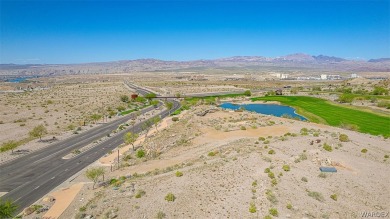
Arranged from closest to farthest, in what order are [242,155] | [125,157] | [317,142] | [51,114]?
[242,155] < [317,142] < [125,157] < [51,114]

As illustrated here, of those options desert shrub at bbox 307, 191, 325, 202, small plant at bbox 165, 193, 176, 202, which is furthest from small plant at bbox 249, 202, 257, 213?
small plant at bbox 165, 193, 176, 202

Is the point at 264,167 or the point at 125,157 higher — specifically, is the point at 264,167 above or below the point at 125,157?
above

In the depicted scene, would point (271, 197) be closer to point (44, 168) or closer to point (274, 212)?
point (274, 212)

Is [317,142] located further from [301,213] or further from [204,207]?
[204,207]

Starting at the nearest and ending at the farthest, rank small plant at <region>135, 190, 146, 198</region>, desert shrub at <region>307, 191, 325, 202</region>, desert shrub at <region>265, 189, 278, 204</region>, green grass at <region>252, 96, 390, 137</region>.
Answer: desert shrub at <region>265, 189, 278, 204</region> < desert shrub at <region>307, 191, 325, 202</region> < small plant at <region>135, 190, 146, 198</region> < green grass at <region>252, 96, 390, 137</region>

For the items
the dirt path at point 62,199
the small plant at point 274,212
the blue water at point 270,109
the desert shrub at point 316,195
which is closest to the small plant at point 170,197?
the small plant at point 274,212

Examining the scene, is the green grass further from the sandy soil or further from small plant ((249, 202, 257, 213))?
small plant ((249, 202, 257, 213))

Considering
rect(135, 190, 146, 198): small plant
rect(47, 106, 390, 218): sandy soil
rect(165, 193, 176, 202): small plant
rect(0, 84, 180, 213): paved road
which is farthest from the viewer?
rect(0, 84, 180, 213): paved road

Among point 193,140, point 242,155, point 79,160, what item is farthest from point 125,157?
point 242,155
